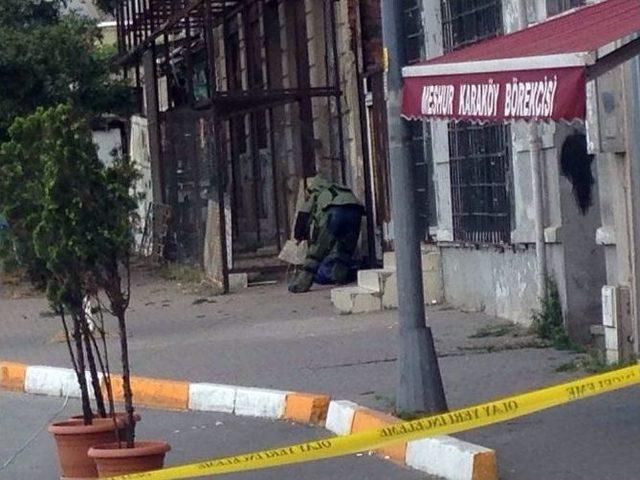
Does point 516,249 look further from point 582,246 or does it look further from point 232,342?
point 232,342

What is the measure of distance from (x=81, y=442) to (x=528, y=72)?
10.1 ft

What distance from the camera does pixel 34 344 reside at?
16.4 meters

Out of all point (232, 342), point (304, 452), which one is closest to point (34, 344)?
point (232, 342)

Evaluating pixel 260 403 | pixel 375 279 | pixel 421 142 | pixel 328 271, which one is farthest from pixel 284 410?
pixel 328 271

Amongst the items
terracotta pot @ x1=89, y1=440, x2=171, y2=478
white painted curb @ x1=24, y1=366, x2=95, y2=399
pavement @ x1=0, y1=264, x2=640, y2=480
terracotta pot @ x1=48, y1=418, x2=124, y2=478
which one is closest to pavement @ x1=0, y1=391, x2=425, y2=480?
pavement @ x1=0, y1=264, x2=640, y2=480

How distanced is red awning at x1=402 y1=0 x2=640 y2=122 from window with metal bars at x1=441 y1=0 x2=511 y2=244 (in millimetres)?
4512

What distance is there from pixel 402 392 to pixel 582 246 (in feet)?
11.6

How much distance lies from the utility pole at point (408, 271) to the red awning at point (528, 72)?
378 millimetres

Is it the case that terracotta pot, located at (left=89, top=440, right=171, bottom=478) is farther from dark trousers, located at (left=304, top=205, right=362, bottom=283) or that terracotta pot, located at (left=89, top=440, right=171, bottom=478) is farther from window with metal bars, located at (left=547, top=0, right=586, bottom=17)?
dark trousers, located at (left=304, top=205, right=362, bottom=283)

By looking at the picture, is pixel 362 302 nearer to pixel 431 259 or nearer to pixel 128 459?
pixel 431 259

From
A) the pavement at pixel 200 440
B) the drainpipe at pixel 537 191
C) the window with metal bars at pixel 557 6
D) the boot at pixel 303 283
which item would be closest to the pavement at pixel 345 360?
the pavement at pixel 200 440

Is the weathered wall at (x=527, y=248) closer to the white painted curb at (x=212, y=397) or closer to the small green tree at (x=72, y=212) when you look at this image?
the white painted curb at (x=212, y=397)

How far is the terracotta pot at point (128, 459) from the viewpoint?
321 inches

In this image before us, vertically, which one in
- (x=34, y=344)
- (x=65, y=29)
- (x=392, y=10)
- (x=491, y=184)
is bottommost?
(x=34, y=344)
